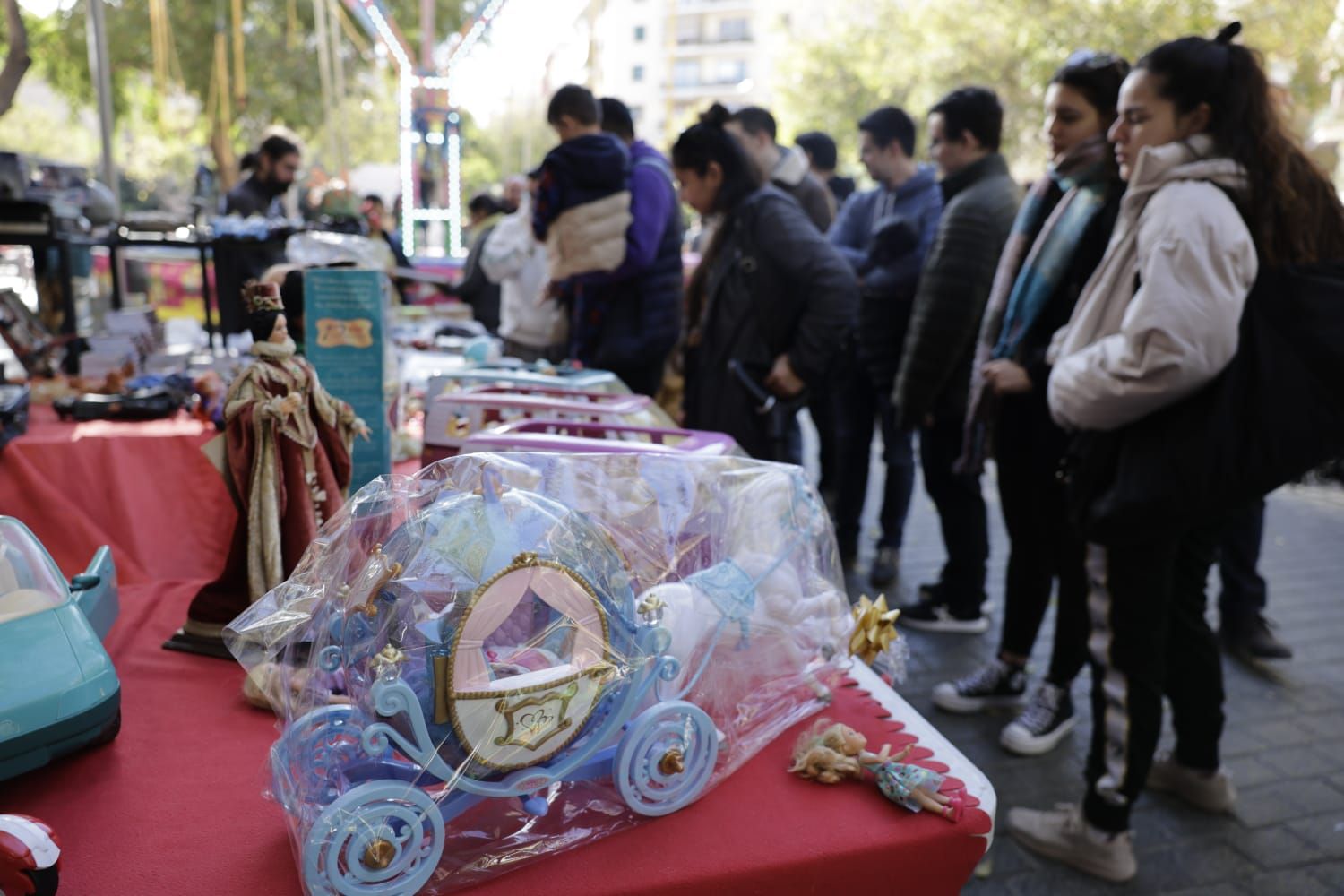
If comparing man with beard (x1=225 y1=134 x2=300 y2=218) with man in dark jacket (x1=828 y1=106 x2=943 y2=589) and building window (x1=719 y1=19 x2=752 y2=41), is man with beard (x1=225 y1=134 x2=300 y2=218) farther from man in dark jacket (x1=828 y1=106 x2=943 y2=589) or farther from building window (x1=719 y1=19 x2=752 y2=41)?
building window (x1=719 y1=19 x2=752 y2=41)

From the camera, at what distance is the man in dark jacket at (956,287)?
3035mm

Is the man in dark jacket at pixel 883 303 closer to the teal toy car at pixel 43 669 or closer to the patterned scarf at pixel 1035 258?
the patterned scarf at pixel 1035 258

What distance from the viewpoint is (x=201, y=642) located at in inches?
54.9

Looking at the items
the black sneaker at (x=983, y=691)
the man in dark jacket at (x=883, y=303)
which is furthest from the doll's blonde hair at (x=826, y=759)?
the man in dark jacket at (x=883, y=303)

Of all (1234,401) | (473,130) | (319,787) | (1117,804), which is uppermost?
(473,130)

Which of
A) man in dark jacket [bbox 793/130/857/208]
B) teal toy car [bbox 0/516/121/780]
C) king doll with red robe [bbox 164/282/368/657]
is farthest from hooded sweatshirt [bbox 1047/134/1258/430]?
man in dark jacket [bbox 793/130/857/208]

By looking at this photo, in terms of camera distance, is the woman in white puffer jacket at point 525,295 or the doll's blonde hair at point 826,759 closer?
the doll's blonde hair at point 826,759

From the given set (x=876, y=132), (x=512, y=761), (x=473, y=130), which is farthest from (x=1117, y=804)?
(x=473, y=130)

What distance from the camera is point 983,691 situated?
9.73 ft

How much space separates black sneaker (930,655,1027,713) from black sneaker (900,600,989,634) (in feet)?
2.01

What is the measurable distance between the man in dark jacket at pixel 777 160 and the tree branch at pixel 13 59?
117 inches

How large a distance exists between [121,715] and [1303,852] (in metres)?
2.75

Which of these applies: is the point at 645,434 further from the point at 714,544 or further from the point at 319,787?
the point at 319,787

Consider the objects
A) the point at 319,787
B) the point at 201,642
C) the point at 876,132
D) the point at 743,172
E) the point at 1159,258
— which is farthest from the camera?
the point at 876,132
